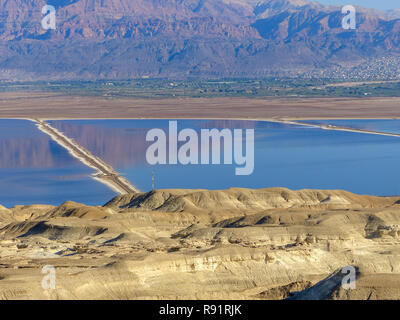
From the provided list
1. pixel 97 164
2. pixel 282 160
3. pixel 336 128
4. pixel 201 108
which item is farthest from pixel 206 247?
pixel 201 108

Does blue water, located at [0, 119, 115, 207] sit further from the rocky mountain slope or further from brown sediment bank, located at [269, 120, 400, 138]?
→ brown sediment bank, located at [269, 120, 400, 138]

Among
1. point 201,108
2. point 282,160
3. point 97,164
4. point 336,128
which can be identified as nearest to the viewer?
point 97,164

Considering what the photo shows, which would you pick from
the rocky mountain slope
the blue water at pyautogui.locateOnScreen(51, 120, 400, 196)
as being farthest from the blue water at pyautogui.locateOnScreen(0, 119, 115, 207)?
the rocky mountain slope

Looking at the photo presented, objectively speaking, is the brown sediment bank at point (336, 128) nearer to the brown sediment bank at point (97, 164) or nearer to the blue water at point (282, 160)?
the blue water at point (282, 160)

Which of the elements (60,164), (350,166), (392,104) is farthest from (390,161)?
(392,104)

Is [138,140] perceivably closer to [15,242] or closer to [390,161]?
[390,161]

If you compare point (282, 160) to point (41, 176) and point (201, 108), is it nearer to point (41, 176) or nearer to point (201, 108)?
point (41, 176)

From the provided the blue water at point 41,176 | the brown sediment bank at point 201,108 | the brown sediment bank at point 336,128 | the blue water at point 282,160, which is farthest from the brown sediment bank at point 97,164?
the brown sediment bank at point 336,128
